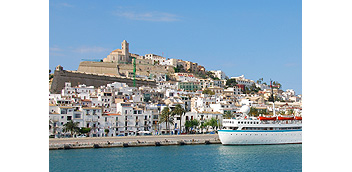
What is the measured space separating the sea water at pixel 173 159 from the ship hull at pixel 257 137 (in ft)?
6.62

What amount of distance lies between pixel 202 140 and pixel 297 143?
6694 millimetres

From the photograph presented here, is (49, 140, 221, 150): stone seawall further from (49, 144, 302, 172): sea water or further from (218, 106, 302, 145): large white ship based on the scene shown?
(218, 106, 302, 145): large white ship

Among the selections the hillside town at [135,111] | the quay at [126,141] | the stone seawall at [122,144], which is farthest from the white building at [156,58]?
the stone seawall at [122,144]

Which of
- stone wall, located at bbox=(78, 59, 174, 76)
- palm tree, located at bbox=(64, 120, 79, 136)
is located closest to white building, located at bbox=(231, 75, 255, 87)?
stone wall, located at bbox=(78, 59, 174, 76)

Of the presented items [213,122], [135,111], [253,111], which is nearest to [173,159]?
[135,111]

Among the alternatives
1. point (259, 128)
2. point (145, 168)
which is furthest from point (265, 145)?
point (145, 168)

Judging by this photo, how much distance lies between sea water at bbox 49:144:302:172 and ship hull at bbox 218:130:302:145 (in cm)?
202

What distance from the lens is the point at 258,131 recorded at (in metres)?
28.2

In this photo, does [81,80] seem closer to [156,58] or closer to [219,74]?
[156,58]

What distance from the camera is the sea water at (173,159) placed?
1781cm

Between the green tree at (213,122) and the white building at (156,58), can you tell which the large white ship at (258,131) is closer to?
the green tree at (213,122)

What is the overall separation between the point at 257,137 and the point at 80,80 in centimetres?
2533

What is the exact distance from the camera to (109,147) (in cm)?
2550
